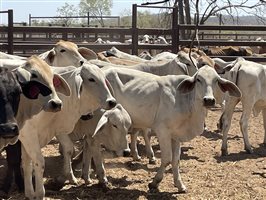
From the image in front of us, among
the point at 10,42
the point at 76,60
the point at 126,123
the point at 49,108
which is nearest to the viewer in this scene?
the point at 49,108

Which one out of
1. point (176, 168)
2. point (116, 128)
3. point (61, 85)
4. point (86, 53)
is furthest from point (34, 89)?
point (86, 53)

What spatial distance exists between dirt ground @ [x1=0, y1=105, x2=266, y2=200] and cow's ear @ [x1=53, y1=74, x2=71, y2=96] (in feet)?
4.16

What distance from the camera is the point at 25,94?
4.85m

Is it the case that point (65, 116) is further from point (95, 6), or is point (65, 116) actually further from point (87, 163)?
point (95, 6)

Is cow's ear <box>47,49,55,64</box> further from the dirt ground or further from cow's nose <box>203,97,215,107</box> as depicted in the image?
cow's nose <box>203,97,215,107</box>

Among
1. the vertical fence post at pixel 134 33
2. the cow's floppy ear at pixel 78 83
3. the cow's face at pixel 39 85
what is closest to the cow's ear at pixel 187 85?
the cow's floppy ear at pixel 78 83

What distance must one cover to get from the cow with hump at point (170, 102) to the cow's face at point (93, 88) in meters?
0.68

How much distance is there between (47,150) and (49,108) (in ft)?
11.2

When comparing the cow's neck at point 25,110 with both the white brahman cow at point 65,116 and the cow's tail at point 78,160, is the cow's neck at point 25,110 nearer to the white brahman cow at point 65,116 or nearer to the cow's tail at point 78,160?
the white brahman cow at point 65,116

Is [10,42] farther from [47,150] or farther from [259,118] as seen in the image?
[259,118]

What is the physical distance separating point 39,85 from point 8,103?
0.52 metres

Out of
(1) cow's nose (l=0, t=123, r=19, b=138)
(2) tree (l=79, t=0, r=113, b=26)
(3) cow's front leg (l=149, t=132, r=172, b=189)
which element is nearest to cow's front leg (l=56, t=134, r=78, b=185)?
(3) cow's front leg (l=149, t=132, r=172, b=189)

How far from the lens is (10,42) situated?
37.3 ft

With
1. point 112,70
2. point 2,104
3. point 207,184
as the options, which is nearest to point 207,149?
point 207,184
